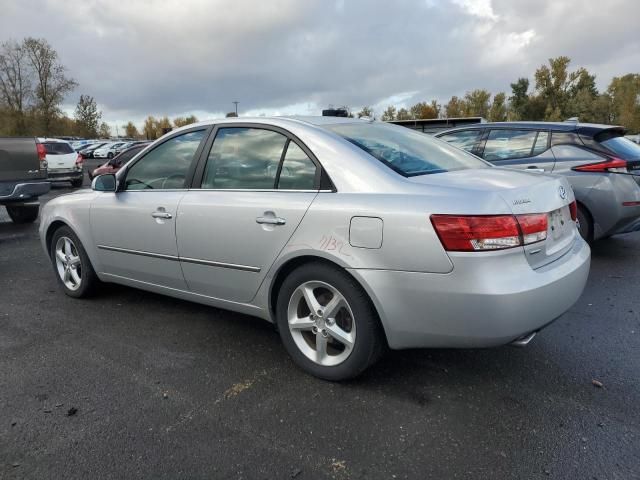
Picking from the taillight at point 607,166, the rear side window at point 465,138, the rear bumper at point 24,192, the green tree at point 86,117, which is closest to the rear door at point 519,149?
the rear side window at point 465,138

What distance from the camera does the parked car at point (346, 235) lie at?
7.93ft

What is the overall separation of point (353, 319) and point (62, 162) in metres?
16.7

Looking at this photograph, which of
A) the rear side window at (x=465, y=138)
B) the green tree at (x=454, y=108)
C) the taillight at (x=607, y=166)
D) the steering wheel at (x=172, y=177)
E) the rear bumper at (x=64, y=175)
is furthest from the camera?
the green tree at (x=454, y=108)

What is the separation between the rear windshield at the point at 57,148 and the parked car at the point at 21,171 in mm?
8682

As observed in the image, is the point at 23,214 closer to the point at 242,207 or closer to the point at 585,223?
the point at 242,207

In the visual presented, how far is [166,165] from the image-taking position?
12.6ft

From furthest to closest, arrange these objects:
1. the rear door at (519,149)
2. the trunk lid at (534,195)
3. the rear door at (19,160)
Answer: the rear door at (19,160) < the rear door at (519,149) < the trunk lid at (534,195)

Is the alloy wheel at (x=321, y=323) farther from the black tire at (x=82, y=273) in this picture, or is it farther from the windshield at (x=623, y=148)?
the windshield at (x=623, y=148)

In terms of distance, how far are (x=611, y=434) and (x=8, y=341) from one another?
3.93 meters

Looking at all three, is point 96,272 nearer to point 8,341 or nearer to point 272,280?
point 8,341

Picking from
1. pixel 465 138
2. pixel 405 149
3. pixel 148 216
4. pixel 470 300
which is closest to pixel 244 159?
pixel 148 216

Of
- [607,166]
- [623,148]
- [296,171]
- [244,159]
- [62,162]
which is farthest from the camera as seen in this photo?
[62,162]

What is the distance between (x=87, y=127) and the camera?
70688 millimetres

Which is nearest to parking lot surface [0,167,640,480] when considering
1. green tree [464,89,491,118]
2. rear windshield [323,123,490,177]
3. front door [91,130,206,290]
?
front door [91,130,206,290]
